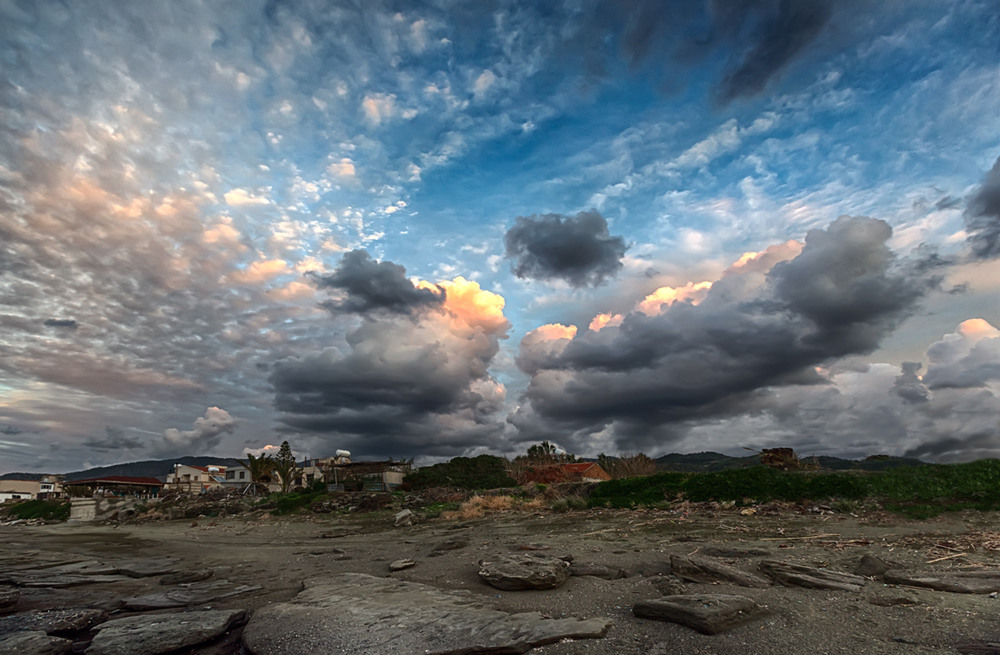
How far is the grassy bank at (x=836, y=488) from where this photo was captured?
44.8ft

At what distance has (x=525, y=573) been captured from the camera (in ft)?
25.7

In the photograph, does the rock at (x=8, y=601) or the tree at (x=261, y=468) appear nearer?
the rock at (x=8, y=601)

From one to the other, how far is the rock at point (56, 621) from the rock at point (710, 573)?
28.8 feet

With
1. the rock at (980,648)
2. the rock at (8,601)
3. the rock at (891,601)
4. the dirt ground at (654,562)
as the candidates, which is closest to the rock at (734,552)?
the dirt ground at (654,562)

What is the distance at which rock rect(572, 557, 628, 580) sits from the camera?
8227mm

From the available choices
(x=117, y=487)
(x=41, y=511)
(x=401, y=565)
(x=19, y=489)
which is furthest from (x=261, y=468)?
(x=19, y=489)

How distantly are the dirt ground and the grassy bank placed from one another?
110cm

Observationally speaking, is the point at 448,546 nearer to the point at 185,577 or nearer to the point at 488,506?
the point at 185,577

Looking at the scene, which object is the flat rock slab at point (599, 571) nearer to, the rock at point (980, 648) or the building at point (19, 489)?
the rock at point (980, 648)

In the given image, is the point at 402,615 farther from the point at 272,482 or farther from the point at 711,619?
the point at 272,482

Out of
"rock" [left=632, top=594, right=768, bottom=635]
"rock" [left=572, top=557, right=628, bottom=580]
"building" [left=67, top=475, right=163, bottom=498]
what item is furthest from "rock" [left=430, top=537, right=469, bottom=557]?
"building" [left=67, top=475, right=163, bottom=498]

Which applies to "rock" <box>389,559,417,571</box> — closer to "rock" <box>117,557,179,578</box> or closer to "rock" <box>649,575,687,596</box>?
"rock" <box>649,575,687,596</box>

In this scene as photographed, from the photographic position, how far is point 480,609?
640 cm

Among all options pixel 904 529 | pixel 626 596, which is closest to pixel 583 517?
pixel 904 529
